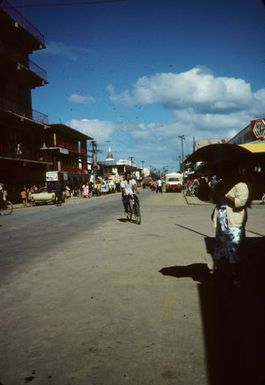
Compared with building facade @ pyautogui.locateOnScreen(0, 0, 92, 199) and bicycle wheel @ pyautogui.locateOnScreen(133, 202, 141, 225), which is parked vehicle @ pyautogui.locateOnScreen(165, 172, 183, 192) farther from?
bicycle wheel @ pyautogui.locateOnScreen(133, 202, 141, 225)

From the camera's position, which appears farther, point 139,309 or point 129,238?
point 129,238

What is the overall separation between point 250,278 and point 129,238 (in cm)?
543

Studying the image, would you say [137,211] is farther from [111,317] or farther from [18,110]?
[18,110]

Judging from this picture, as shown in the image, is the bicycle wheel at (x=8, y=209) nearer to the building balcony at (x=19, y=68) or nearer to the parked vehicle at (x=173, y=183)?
the building balcony at (x=19, y=68)

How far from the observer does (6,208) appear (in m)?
24.7

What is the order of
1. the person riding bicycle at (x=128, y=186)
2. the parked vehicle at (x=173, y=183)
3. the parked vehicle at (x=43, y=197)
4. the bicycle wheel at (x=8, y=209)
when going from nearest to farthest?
the person riding bicycle at (x=128, y=186)
the bicycle wheel at (x=8, y=209)
the parked vehicle at (x=43, y=197)
the parked vehicle at (x=173, y=183)

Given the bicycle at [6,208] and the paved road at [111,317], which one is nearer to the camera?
the paved road at [111,317]

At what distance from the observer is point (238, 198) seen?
5.60m

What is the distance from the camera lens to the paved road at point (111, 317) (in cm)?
357

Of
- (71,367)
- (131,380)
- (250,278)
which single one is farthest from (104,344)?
(250,278)

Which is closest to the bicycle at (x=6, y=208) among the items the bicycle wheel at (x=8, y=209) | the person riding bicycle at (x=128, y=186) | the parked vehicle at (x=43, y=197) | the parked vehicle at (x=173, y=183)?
the bicycle wheel at (x=8, y=209)

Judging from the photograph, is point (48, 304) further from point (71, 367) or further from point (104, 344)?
point (71, 367)

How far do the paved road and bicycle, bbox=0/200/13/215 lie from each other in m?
15.3

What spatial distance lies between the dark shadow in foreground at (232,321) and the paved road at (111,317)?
2cm
